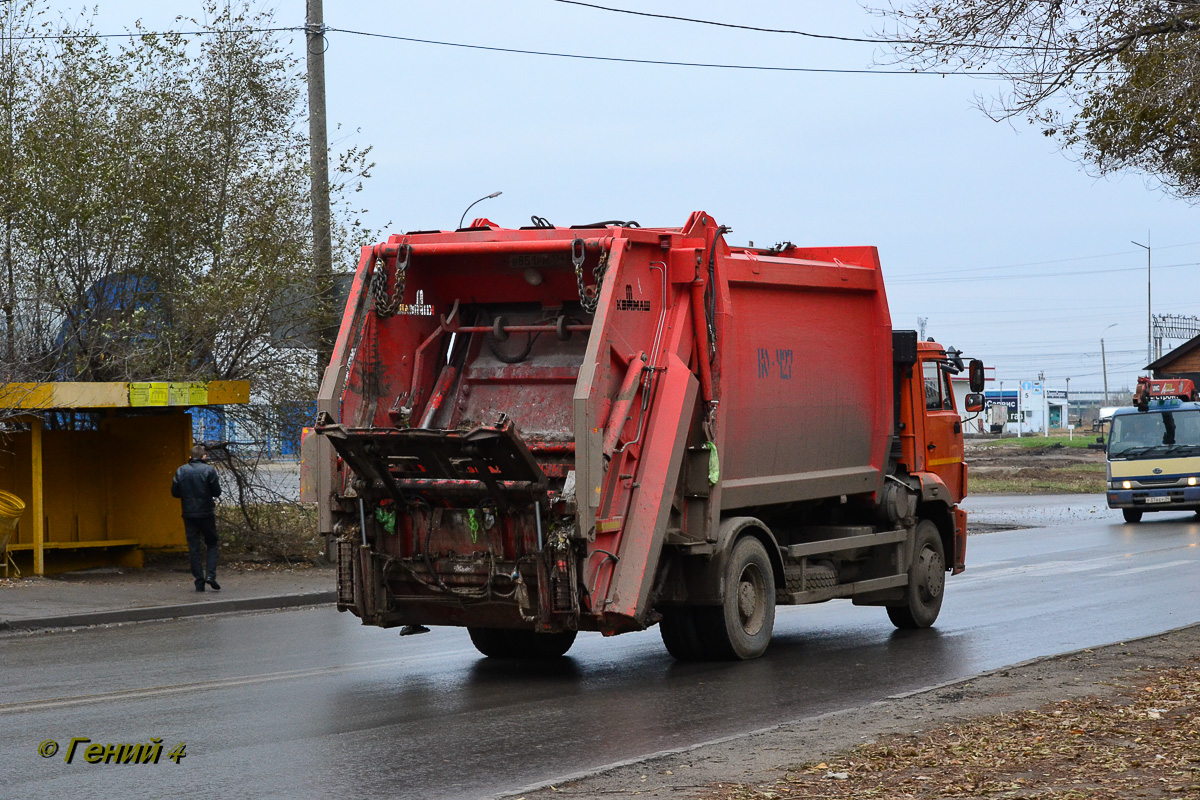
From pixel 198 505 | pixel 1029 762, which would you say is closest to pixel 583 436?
pixel 1029 762

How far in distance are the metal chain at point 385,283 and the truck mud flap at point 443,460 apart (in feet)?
3.67

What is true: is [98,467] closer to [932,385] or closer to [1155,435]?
[932,385]

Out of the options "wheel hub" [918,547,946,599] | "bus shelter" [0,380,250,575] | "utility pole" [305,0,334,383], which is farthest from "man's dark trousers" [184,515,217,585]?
"wheel hub" [918,547,946,599]

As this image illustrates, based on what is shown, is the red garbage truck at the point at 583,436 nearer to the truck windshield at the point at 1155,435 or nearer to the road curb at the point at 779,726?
the road curb at the point at 779,726

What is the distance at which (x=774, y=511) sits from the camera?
37.6 ft

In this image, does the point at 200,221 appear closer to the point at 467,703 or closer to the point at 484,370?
the point at 484,370

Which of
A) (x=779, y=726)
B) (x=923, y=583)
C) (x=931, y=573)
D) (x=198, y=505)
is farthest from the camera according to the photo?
(x=198, y=505)

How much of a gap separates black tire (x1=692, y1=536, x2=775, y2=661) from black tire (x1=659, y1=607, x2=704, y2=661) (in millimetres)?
41

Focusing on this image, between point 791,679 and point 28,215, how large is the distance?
11779mm

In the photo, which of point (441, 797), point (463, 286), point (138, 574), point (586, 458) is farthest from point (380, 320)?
point (138, 574)

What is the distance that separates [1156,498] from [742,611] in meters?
19.3

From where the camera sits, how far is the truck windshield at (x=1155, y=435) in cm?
2767

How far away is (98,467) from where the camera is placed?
59.7 feet

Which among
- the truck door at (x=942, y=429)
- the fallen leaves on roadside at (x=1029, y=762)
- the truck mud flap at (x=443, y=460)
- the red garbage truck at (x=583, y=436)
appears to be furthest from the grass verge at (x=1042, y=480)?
the fallen leaves on roadside at (x=1029, y=762)
